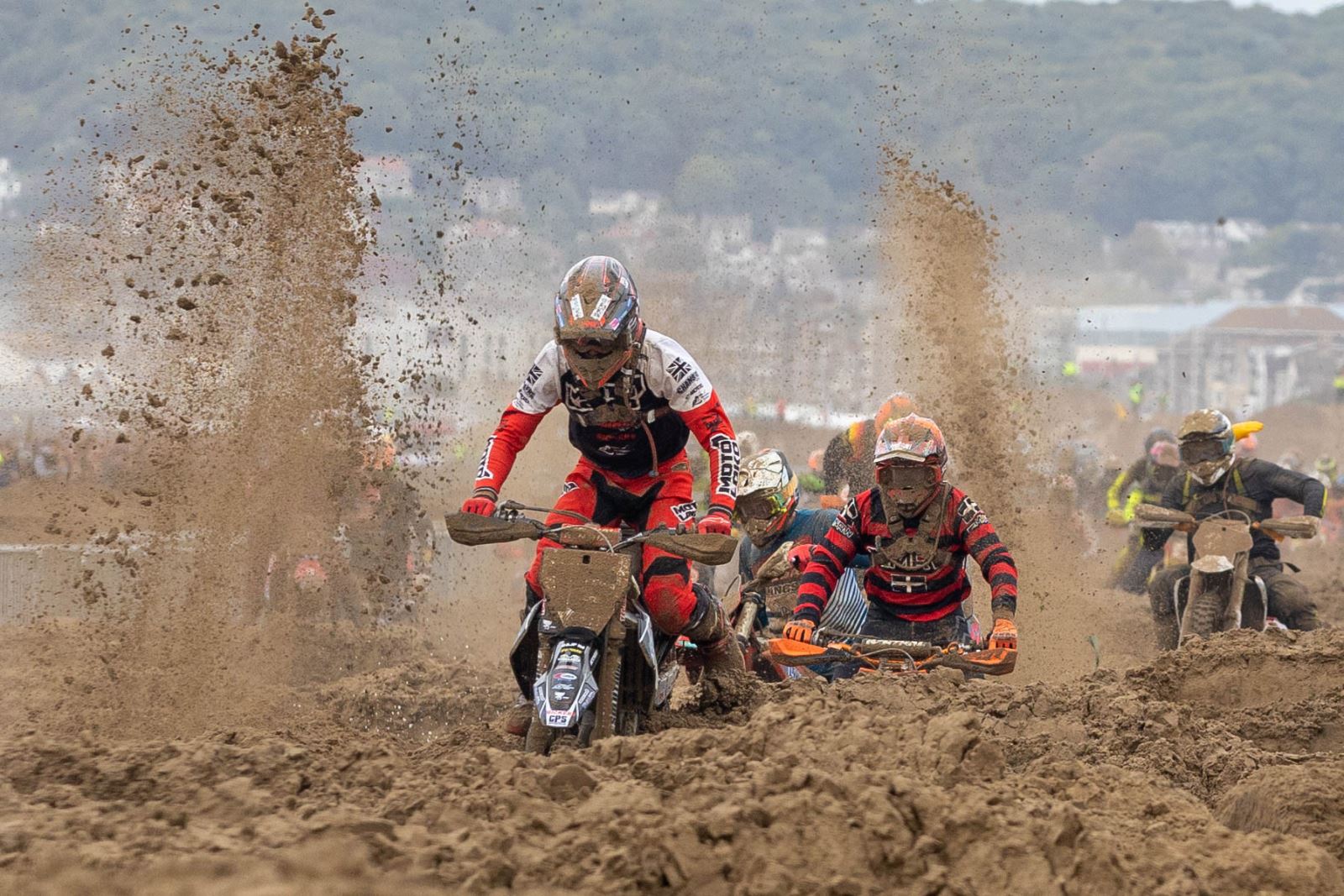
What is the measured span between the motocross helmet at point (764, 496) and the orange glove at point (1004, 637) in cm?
240

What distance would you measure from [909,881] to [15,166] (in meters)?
50.7

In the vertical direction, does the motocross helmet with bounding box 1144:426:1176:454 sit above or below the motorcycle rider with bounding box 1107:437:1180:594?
above

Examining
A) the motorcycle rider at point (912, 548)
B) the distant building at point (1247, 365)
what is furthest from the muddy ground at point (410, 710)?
the distant building at point (1247, 365)

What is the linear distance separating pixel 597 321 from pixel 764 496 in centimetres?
294

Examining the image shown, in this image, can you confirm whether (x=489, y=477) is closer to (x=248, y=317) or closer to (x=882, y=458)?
(x=882, y=458)

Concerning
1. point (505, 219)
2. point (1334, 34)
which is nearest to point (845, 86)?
point (505, 219)

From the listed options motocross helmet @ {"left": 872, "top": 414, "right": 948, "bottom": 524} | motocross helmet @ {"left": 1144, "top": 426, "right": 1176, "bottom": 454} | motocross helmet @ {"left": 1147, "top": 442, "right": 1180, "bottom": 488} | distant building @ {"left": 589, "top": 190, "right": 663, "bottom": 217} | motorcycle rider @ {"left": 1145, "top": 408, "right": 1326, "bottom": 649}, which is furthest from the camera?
distant building @ {"left": 589, "top": 190, "right": 663, "bottom": 217}

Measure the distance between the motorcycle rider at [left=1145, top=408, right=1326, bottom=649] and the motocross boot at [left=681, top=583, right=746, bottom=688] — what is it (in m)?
4.92

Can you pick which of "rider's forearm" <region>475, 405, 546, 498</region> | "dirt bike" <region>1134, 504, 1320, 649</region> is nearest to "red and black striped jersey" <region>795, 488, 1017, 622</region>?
"rider's forearm" <region>475, 405, 546, 498</region>

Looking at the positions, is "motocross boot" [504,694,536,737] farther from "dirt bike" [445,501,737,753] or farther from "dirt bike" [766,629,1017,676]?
"dirt bike" [766,629,1017,676]

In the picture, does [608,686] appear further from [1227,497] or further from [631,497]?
[1227,497]

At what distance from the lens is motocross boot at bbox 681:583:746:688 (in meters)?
7.99

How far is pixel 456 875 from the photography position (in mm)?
4555

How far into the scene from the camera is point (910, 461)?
8.75 metres
